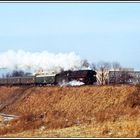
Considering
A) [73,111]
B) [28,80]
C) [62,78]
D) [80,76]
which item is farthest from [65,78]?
[73,111]

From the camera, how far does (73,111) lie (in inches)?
1811

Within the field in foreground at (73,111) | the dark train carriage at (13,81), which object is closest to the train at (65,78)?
the dark train carriage at (13,81)

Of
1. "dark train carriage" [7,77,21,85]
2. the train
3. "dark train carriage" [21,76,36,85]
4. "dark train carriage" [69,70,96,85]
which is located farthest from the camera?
"dark train carriage" [7,77,21,85]

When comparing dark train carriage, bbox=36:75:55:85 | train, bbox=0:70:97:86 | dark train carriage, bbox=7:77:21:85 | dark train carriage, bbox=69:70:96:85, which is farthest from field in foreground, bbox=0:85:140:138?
dark train carriage, bbox=7:77:21:85

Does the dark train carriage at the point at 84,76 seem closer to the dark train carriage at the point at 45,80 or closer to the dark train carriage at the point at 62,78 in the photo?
the dark train carriage at the point at 62,78

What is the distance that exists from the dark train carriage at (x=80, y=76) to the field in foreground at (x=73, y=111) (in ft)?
18.3

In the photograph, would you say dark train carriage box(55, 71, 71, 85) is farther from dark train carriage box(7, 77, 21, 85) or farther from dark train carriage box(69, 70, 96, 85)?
dark train carriage box(7, 77, 21, 85)

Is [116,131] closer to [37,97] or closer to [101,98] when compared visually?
[101,98]

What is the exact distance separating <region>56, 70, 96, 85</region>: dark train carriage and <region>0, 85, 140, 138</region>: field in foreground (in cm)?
559

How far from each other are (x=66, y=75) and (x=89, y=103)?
19.2 metres

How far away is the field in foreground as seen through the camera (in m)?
26.7

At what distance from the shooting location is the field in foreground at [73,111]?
26.7 m

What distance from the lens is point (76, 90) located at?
5106cm

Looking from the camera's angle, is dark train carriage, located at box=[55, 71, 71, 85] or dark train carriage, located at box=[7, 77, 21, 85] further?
dark train carriage, located at box=[7, 77, 21, 85]
